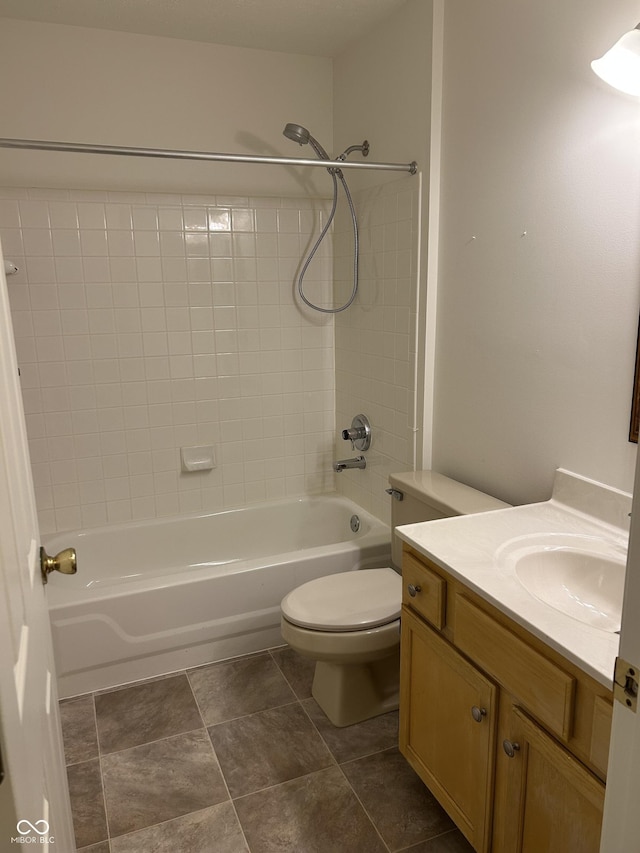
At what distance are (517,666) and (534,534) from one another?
1.34 feet

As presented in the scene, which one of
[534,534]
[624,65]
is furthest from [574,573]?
[624,65]

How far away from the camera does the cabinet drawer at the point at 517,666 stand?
114 centimetres

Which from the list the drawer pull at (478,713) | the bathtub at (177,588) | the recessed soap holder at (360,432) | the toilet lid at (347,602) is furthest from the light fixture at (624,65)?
the bathtub at (177,588)

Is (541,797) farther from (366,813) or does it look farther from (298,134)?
(298,134)

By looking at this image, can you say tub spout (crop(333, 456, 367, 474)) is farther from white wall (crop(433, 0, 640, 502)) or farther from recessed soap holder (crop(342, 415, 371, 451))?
white wall (crop(433, 0, 640, 502))

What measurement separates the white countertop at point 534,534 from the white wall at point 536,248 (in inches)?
3.3

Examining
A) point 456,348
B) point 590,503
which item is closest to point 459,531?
point 590,503

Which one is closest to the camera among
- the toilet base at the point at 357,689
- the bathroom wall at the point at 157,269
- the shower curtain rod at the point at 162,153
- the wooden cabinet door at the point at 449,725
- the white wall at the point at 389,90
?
the wooden cabinet door at the point at 449,725

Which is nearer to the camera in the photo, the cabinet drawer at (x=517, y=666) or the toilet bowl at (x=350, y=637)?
the cabinet drawer at (x=517, y=666)

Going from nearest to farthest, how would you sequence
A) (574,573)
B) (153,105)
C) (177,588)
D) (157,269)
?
(574,573)
(177,588)
(153,105)
(157,269)

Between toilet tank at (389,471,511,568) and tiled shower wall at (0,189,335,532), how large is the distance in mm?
1017

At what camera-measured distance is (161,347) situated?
2869 millimetres

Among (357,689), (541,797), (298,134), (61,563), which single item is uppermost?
(298,134)

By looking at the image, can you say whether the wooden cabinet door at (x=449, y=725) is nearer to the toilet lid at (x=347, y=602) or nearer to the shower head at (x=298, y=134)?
the toilet lid at (x=347, y=602)
